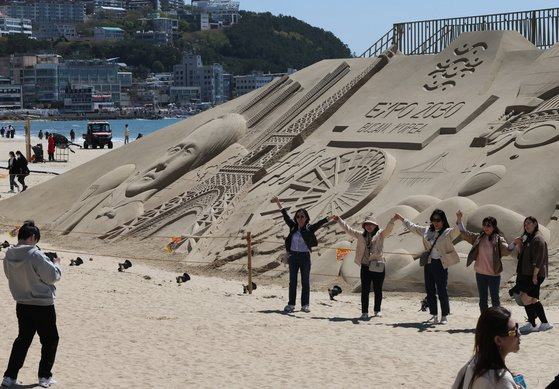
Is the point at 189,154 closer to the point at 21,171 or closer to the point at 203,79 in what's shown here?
the point at 21,171

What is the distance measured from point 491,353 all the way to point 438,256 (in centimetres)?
552

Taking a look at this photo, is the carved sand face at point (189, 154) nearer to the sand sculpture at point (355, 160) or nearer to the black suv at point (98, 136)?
the sand sculpture at point (355, 160)

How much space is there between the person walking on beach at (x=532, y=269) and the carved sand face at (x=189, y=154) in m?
10.0

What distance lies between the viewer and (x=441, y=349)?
9.37 m

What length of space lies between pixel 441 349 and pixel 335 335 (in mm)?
1078

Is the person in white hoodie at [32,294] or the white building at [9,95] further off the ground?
the person in white hoodie at [32,294]

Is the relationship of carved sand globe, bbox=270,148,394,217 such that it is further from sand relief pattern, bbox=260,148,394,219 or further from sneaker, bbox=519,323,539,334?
sneaker, bbox=519,323,539,334

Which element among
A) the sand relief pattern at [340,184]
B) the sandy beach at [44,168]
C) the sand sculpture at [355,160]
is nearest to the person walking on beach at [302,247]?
the sand sculpture at [355,160]

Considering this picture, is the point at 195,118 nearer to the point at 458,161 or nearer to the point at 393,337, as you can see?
the point at 458,161

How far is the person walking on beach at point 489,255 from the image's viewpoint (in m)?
9.92

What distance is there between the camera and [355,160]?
1670 centimetres

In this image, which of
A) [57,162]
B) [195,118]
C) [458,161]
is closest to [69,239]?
[195,118]

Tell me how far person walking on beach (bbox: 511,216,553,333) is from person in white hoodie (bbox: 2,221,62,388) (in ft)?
13.4

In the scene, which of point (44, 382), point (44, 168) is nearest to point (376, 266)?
point (44, 382)
